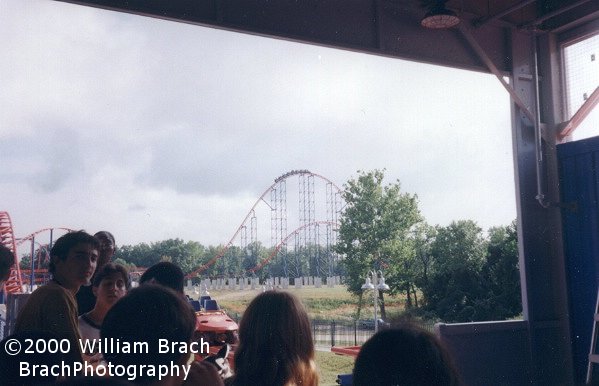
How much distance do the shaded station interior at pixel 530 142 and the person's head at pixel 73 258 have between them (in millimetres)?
2601

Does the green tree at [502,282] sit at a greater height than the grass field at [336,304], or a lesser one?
greater

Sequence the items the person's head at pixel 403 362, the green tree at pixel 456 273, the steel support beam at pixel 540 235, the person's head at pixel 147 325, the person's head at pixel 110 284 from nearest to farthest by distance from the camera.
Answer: the person's head at pixel 403 362 → the person's head at pixel 147 325 → the person's head at pixel 110 284 → the steel support beam at pixel 540 235 → the green tree at pixel 456 273

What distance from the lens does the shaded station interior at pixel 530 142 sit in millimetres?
4996

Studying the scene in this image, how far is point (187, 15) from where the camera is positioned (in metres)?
4.39

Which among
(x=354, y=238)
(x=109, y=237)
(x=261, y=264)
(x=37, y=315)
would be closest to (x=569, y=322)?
(x=109, y=237)

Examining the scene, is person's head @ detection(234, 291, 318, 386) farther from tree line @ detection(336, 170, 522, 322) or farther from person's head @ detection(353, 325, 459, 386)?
tree line @ detection(336, 170, 522, 322)

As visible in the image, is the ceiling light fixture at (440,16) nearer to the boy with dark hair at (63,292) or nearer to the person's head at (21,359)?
the boy with dark hair at (63,292)

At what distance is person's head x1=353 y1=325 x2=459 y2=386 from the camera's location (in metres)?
1.09

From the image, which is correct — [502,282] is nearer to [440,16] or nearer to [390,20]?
[390,20]

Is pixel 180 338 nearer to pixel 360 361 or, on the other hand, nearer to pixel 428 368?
pixel 360 361

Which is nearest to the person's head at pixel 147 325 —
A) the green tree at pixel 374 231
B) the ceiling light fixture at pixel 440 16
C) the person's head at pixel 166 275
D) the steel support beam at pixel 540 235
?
the person's head at pixel 166 275

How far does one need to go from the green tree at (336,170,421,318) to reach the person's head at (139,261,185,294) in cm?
2653

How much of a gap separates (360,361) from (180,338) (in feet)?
1.62

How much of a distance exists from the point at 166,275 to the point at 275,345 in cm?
113
